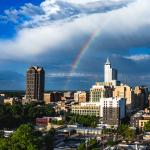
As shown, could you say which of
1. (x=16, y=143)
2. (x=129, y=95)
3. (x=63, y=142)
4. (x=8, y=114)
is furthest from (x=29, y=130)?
(x=129, y=95)

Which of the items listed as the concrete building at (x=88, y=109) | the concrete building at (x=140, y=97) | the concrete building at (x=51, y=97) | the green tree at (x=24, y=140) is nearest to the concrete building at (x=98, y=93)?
the concrete building at (x=140, y=97)

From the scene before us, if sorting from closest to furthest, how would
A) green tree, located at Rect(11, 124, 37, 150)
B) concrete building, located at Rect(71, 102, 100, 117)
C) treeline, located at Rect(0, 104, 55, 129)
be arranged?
green tree, located at Rect(11, 124, 37, 150)
treeline, located at Rect(0, 104, 55, 129)
concrete building, located at Rect(71, 102, 100, 117)

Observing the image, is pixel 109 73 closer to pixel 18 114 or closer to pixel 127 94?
pixel 127 94

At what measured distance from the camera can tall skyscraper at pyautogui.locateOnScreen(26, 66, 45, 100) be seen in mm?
72562

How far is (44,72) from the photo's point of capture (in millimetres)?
74562

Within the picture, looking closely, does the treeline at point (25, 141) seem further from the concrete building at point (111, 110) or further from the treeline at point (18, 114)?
the concrete building at point (111, 110)

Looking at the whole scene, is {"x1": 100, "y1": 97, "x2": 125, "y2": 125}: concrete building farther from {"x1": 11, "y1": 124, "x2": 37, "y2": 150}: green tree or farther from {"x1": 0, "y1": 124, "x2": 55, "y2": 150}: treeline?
{"x1": 11, "y1": 124, "x2": 37, "y2": 150}: green tree

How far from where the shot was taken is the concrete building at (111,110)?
48.1m

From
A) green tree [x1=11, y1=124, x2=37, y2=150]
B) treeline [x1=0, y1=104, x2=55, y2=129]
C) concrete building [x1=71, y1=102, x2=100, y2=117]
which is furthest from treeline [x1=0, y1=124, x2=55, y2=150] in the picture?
concrete building [x1=71, y1=102, x2=100, y2=117]

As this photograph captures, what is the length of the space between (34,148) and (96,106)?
103 feet

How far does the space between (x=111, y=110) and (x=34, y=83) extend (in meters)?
25.9

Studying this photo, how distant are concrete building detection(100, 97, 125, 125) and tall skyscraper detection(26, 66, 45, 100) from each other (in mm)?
24712

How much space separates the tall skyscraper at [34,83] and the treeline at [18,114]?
60.9ft

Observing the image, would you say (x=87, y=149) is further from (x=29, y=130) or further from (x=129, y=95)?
(x=129, y=95)
